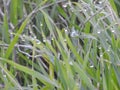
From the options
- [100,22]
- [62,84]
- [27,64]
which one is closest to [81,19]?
[100,22]

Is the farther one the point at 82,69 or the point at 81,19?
the point at 81,19

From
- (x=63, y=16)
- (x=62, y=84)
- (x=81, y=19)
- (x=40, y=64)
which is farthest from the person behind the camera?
(x=63, y=16)

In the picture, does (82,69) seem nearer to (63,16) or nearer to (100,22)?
(100,22)

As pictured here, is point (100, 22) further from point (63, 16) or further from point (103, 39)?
point (63, 16)

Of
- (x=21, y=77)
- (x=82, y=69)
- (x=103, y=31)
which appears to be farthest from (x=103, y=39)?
(x=21, y=77)

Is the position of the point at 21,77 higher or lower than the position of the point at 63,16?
lower

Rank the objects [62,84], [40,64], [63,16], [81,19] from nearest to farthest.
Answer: [62,84] < [40,64] < [81,19] < [63,16]
